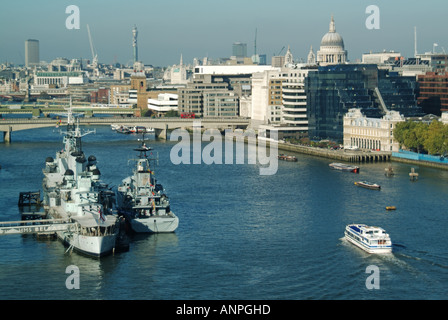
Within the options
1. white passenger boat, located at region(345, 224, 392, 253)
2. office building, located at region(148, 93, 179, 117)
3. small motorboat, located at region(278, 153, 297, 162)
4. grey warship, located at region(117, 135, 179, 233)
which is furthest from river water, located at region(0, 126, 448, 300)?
office building, located at region(148, 93, 179, 117)

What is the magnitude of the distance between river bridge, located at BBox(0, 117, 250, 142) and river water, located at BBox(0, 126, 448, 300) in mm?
22360

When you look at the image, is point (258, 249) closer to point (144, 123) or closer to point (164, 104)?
point (144, 123)

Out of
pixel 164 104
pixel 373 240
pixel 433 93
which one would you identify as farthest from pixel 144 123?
pixel 373 240

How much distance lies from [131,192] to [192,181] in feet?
33.7

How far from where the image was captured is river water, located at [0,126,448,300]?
22375 millimetres

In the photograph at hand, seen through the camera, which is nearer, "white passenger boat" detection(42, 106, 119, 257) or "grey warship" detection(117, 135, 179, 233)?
"white passenger boat" detection(42, 106, 119, 257)

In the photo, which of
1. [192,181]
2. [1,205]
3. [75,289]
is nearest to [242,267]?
[75,289]

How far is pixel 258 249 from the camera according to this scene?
2628cm

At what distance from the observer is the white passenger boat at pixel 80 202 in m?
26.0

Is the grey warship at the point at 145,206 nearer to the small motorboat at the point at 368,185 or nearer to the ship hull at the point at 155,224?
the ship hull at the point at 155,224

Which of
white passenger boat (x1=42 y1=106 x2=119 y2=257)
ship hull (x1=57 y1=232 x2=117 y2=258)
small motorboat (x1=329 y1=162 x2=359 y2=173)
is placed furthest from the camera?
small motorboat (x1=329 y1=162 x2=359 y2=173)

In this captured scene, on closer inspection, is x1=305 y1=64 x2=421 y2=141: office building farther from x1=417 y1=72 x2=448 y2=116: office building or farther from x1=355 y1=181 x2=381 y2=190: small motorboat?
x1=355 y1=181 x2=381 y2=190: small motorboat

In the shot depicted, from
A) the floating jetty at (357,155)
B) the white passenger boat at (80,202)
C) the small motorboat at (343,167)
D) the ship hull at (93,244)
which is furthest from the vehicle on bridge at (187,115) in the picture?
the ship hull at (93,244)

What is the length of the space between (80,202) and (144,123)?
39708mm
